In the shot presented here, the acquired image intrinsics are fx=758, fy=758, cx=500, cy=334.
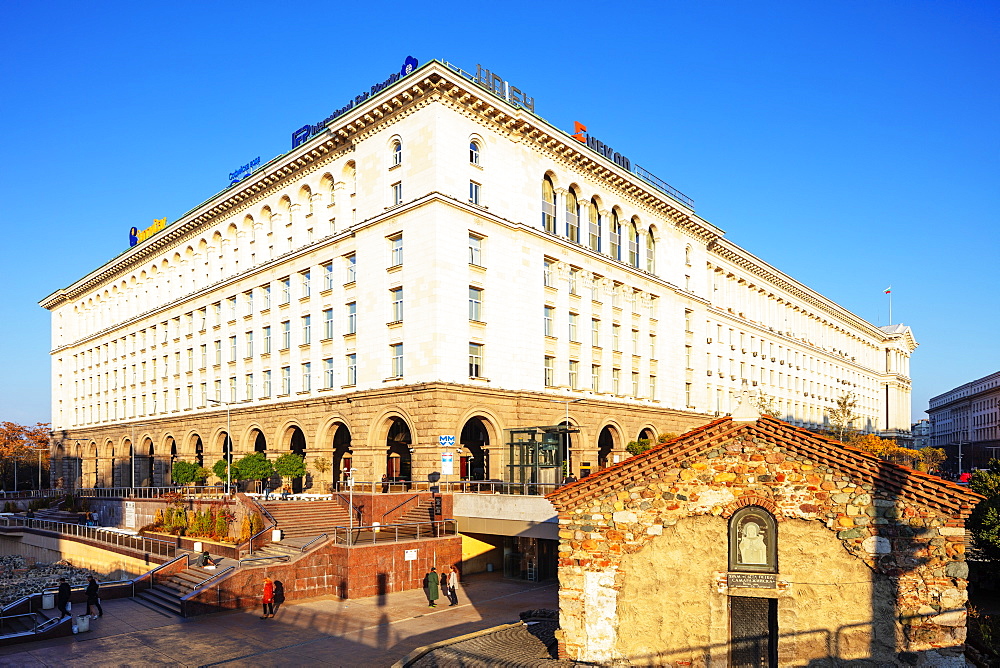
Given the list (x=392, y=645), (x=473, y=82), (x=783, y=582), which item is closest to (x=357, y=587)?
(x=392, y=645)

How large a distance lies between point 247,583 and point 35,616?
693 centimetres

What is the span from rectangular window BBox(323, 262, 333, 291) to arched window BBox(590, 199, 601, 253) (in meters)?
17.5

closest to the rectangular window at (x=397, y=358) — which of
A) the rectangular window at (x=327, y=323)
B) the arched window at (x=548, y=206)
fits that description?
the rectangular window at (x=327, y=323)

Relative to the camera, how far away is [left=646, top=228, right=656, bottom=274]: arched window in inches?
2299

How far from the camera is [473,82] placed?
41.8 meters

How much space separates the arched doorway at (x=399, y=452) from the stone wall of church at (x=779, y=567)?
31.5 m

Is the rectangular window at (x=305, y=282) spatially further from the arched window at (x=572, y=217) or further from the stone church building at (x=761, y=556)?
the stone church building at (x=761, y=556)

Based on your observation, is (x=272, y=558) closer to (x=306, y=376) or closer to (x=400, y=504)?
(x=400, y=504)

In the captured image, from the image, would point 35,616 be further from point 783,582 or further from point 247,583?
point 783,582

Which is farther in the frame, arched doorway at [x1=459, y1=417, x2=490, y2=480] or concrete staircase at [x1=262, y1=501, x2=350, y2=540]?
arched doorway at [x1=459, y1=417, x2=490, y2=480]

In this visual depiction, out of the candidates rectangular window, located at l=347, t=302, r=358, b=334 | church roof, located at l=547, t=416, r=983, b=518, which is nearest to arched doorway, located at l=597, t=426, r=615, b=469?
rectangular window, located at l=347, t=302, r=358, b=334

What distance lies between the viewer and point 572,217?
50.5 meters

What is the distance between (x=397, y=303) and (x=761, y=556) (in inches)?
1184

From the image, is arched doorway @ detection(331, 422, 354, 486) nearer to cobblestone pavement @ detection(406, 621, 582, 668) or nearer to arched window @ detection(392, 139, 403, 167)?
arched window @ detection(392, 139, 403, 167)
